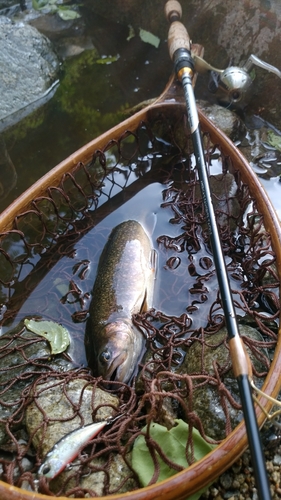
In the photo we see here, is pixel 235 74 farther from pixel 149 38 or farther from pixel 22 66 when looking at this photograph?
pixel 22 66

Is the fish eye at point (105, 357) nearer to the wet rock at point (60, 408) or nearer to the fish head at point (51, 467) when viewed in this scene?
the wet rock at point (60, 408)

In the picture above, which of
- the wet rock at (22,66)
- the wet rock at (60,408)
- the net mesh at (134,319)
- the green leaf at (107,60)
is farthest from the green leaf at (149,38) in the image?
the wet rock at (60,408)

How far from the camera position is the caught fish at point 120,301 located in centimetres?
248

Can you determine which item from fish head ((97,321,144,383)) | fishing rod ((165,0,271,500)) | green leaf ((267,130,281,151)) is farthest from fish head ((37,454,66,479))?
green leaf ((267,130,281,151))

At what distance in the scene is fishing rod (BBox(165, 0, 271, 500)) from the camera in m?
1.33

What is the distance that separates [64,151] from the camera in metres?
4.46

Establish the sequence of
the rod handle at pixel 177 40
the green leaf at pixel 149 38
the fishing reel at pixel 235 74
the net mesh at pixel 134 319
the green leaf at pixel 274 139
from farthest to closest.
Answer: the green leaf at pixel 149 38 → the green leaf at pixel 274 139 → the fishing reel at pixel 235 74 → the rod handle at pixel 177 40 → the net mesh at pixel 134 319

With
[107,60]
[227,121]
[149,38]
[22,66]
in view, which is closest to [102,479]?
[227,121]

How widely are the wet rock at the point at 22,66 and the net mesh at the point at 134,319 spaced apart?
169cm

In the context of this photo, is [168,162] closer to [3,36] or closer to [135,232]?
[135,232]

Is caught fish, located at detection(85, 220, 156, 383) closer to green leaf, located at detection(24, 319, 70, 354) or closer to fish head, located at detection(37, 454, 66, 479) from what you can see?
green leaf, located at detection(24, 319, 70, 354)

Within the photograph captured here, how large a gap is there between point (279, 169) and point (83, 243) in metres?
1.92

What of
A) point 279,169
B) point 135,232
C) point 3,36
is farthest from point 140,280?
point 3,36

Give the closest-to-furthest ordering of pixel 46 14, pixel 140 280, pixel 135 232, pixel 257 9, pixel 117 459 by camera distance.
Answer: pixel 117 459 → pixel 140 280 → pixel 135 232 → pixel 257 9 → pixel 46 14
